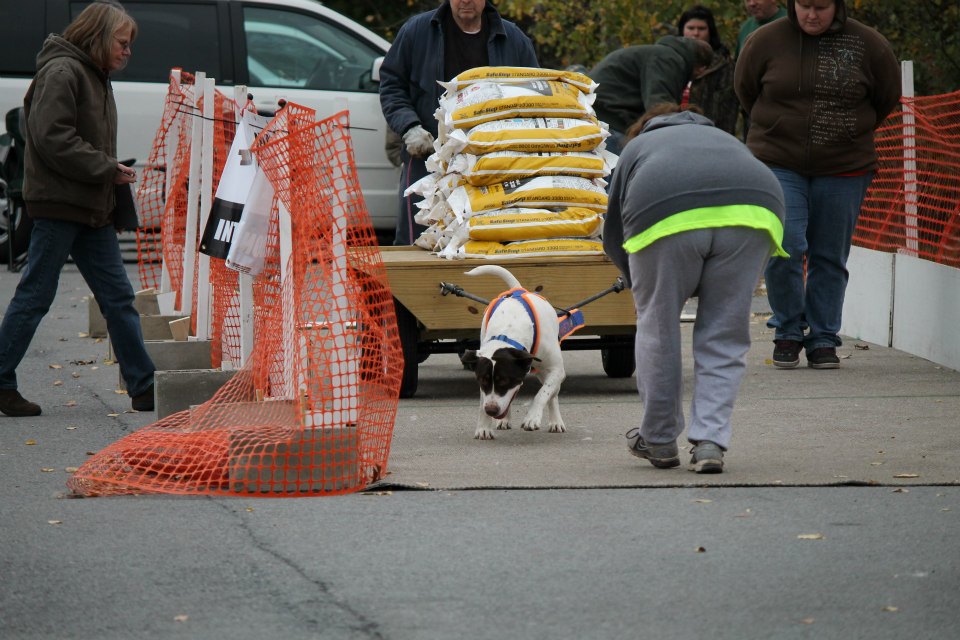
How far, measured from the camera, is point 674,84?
440 inches

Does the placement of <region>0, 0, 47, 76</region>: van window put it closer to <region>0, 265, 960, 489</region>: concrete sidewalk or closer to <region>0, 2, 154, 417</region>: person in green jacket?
<region>0, 265, 960, 489</region>: concrete sidewalk

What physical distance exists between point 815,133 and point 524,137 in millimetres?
1829

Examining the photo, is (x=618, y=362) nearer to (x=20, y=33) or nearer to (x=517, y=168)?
(x=517, y=168)

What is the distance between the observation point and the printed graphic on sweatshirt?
8.97 meters

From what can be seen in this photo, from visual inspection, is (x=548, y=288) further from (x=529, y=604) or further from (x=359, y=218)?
(x=529, y=604)

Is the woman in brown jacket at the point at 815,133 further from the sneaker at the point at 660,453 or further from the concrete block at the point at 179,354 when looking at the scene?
the concrete block at the point at 179,354

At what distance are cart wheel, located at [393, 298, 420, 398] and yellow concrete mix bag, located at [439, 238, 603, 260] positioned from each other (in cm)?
38

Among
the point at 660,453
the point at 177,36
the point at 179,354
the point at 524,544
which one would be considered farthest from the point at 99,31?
the point at 177,36

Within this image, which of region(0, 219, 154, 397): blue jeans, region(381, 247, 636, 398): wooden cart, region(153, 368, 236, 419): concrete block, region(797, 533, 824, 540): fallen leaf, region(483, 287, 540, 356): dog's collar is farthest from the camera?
region(381, 247, 636, 398): wooden cart

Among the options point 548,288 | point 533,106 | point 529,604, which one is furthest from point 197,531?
point 533,106

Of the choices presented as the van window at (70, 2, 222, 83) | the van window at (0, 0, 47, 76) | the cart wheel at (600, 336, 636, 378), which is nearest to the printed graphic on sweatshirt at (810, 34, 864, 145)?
the cart wheel at (600, 336, 636, 378)

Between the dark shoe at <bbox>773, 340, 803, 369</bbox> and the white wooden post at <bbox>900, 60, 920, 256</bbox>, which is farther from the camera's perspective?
the white wooden post at <bbox>900, 60, 920, 256</bbox>

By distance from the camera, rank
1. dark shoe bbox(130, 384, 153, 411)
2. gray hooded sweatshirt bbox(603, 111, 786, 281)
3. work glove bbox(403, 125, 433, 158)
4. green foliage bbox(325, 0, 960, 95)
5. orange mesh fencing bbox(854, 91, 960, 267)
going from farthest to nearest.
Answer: green foliage bbox(325, 0, 960, 95), orange mesh fencing bbox(854, 91, 960, 267), work glove bbox(403, 125, 433, 158), dark shoe bbox(130, 384, 153, 411), gray hooded sweatshirt bbox(603, 111, 786, 281)

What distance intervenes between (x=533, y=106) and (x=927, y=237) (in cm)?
331
